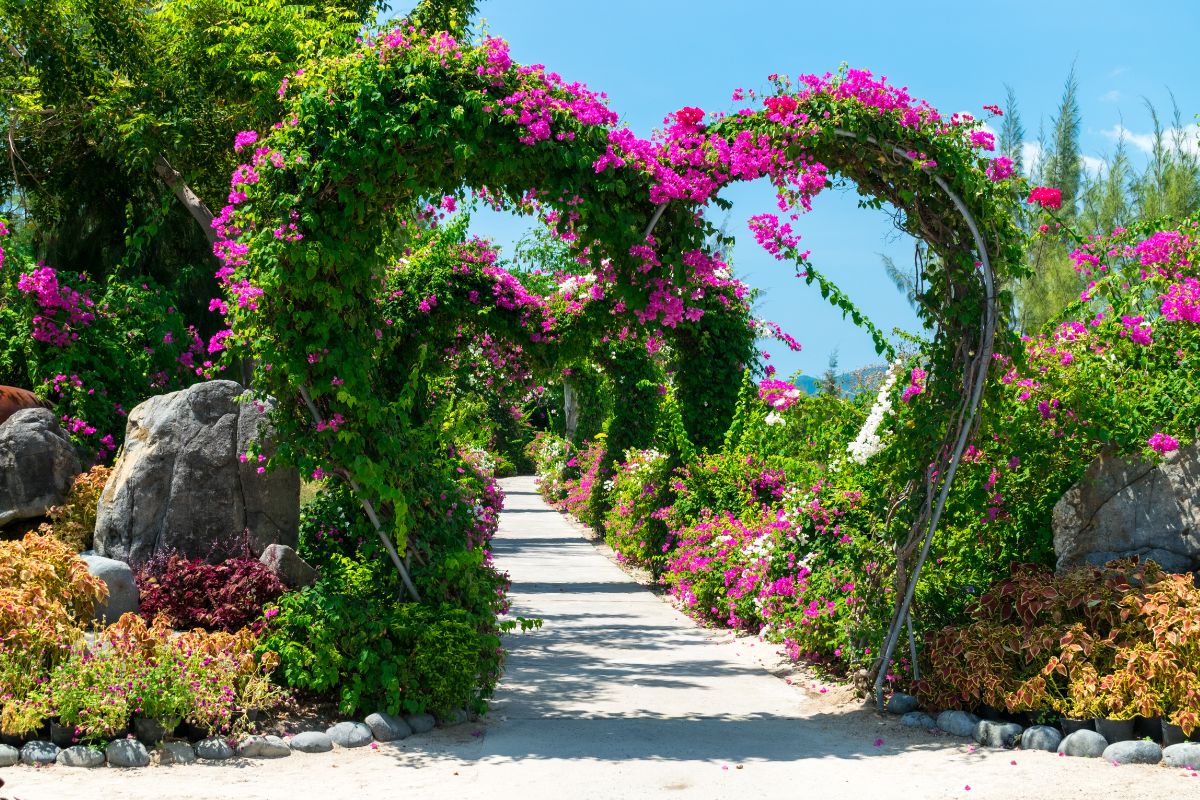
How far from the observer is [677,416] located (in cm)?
1223

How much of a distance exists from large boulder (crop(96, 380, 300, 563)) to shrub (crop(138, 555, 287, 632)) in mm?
533

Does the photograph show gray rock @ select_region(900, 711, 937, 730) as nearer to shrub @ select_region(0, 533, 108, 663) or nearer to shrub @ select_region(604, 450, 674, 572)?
shrub @ select_region(0, 533, 108, 663)

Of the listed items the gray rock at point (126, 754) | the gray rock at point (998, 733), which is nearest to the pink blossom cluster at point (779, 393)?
the gray rock at point (998, 733)


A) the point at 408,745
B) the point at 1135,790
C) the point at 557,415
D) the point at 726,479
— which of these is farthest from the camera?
the point at 557,415

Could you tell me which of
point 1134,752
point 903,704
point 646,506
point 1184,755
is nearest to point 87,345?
point 646,506

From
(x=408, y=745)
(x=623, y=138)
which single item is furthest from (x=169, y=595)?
(x=623, y=138)

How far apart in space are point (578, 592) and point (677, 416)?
87.8 inches

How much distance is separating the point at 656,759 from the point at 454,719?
1309 millimetres

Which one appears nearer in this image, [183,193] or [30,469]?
[30,469]

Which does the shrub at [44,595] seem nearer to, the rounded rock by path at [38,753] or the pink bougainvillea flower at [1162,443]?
the rounded rock by path at [38,753]

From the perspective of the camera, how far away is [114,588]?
7156mm

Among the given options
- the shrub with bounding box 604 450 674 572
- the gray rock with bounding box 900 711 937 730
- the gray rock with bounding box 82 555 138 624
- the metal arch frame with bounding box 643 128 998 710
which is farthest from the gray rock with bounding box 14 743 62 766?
the shrub with bounding box 604 450 674 572

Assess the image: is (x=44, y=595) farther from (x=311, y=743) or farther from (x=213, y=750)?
(x=311, y=743)

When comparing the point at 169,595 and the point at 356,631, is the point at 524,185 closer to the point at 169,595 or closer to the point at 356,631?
the point at 356,631
